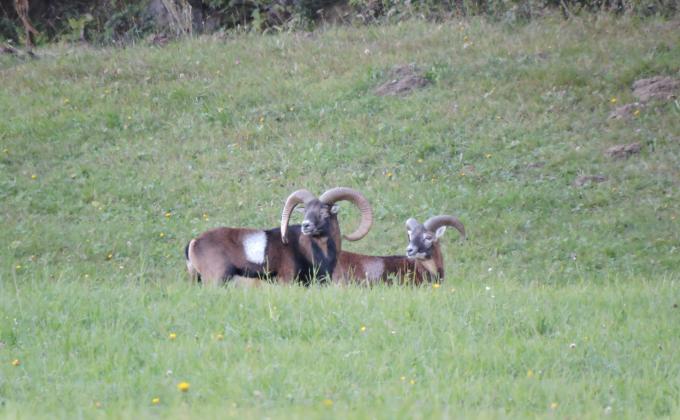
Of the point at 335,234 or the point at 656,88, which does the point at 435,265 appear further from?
the point at 656,88

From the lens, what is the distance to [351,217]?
1695 centimetres

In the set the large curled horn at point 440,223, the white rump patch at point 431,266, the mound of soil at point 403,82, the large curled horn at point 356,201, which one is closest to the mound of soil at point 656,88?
the mound of soil at point 403,82

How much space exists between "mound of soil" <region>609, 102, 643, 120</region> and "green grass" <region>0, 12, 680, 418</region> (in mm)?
257

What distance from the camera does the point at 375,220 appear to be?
1698cm

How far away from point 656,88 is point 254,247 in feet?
31.2

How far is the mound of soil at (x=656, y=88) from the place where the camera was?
783 inches

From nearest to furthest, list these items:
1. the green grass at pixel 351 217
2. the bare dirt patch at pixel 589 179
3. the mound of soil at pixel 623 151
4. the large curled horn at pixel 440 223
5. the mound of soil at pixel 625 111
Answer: the green grass at pixel 351 217
the large curled horn at pixel 440 223
the bare dirt patch at pixel 589 179
the mound of soil at pixel 623 151
the mound of soil at pixel 625 111

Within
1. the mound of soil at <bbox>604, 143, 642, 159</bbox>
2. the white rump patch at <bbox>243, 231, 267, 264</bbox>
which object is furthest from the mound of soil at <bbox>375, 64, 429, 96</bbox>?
the white rump patch at <bbox>243, 231, 267, 264</bbox>

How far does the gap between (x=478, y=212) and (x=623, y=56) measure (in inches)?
258

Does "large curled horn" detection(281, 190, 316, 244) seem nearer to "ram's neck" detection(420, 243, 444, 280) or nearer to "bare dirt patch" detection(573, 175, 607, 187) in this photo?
"ram's neck" detection(420, 243, 444, 280)

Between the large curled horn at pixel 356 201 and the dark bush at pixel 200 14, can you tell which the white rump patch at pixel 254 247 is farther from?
the dark bush at pixel 200 14

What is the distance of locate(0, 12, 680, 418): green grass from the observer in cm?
852

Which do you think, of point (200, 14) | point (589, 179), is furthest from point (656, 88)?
point (200, 14)

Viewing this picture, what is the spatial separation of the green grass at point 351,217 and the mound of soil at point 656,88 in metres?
0.26
